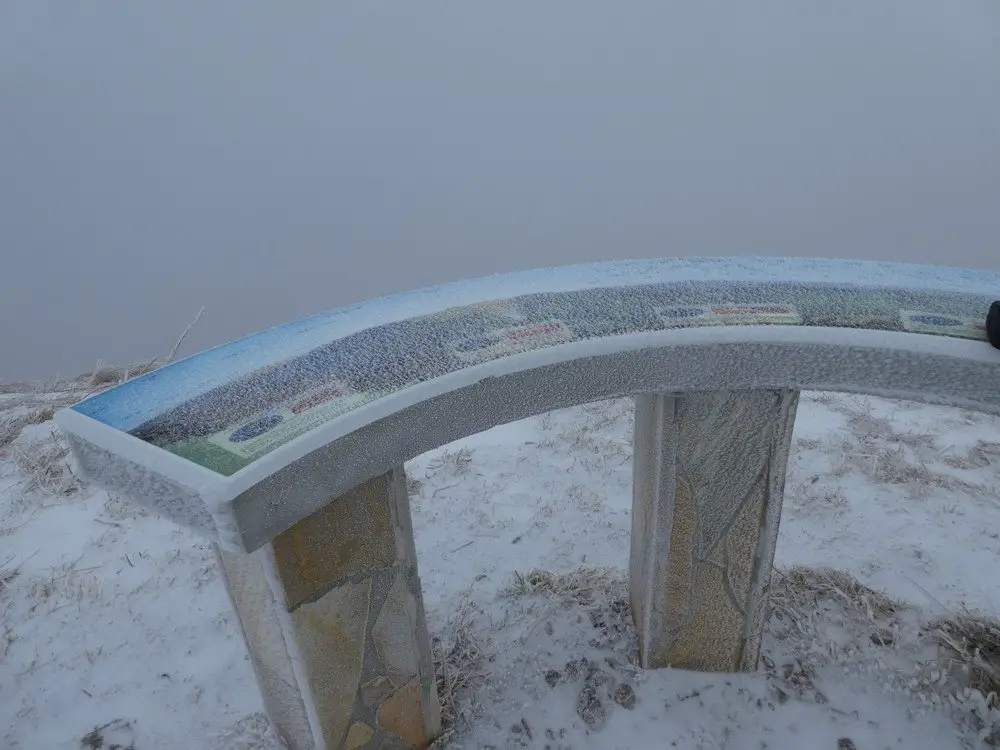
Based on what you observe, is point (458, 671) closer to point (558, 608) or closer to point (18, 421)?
point (558, 608)

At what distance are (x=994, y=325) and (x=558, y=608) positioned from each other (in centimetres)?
180

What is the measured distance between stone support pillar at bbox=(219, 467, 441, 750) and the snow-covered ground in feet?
1.17

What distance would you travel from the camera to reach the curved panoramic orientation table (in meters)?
1.49

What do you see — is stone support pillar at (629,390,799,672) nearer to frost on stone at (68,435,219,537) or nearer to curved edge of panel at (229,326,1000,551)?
curved edge of panel at (229,326,1000,551)

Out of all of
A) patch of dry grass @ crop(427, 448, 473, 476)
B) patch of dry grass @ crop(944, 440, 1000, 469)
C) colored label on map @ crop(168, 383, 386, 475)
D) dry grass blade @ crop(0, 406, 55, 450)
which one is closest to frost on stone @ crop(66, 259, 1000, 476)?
colored label on map @ crop(168, 383, 386, 475)

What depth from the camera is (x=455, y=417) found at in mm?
1646

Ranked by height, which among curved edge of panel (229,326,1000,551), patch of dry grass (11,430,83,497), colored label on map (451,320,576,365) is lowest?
patch of dry grass (11,430,83,497)

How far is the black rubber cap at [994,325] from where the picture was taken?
167 centimetres

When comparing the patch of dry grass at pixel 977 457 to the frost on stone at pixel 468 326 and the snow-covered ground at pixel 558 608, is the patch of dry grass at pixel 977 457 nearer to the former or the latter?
the snow-covered ground at pixel 558 608

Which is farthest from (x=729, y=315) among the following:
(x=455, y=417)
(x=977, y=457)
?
(x=977, y=457)

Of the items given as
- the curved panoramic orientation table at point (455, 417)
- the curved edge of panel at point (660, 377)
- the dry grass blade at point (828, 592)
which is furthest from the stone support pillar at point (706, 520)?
the dry grass blade at point (828, 592)

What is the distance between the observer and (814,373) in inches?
70.2

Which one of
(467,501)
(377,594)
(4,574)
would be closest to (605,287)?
(377,594)

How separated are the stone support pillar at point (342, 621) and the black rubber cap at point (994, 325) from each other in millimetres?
1550
